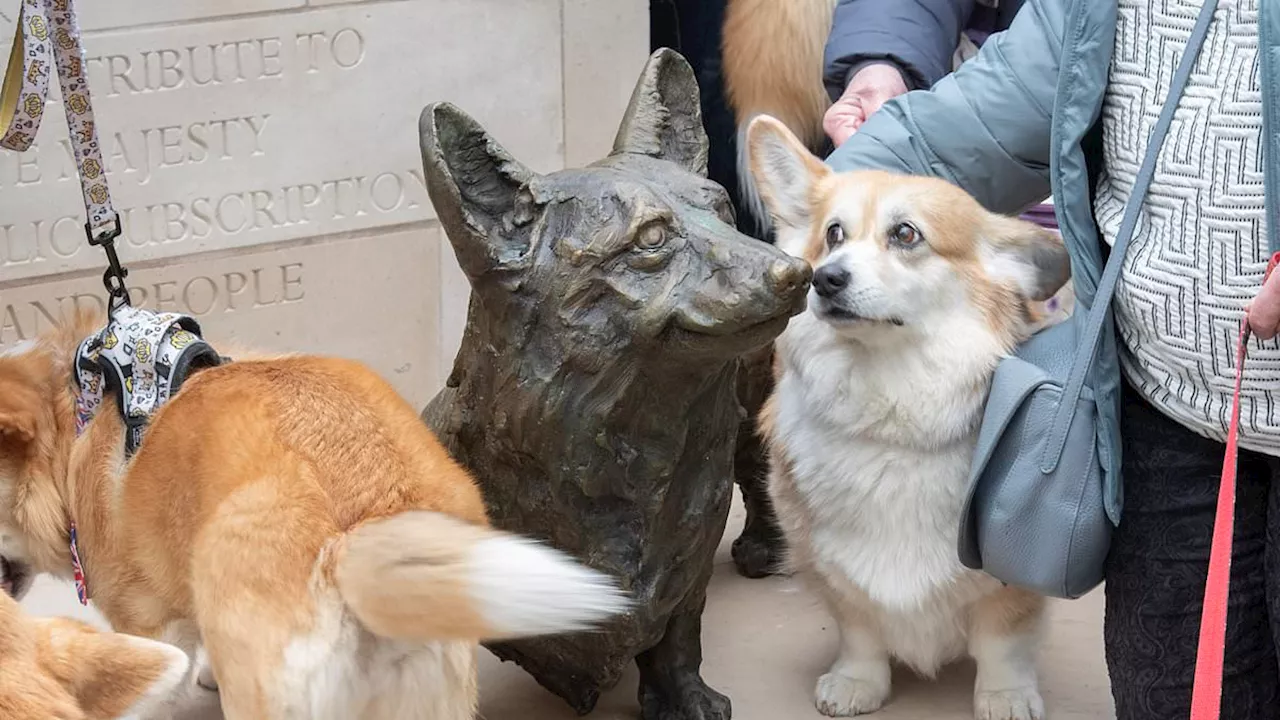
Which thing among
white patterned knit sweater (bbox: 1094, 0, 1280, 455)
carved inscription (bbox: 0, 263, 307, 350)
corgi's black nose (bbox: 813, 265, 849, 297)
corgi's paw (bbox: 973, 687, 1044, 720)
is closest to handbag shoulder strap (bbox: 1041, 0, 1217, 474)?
white patterned knit sweater (bbox: 1094, 0, 1280, 455)

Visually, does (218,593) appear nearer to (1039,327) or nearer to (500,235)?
(500,235)

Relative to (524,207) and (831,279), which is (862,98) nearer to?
→ (831,279)

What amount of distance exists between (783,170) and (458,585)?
124cm

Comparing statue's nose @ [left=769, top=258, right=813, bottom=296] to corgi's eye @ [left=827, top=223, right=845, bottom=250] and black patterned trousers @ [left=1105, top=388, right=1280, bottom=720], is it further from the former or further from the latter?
black patterned trousers @ [left=1105, top=388, right=1280, bottom=720]

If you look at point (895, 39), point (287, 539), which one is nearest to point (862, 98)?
point (895, 39)

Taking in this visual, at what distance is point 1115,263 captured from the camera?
7.78 feet

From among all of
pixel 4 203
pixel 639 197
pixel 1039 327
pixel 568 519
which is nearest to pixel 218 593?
pixel 568 519

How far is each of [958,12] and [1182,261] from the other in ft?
4.26

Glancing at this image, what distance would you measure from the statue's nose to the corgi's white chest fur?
55cm

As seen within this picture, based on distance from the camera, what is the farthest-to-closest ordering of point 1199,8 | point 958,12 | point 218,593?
point 958,12, point 1199,8, point 218,593

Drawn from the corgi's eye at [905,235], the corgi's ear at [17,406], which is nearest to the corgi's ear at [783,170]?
the corgi's eye at [905,235]

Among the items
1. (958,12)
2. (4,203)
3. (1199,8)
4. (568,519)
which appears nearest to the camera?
(1199,8)

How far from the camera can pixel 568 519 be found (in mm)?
2527

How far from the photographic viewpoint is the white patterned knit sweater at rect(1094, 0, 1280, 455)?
87.0 inches
